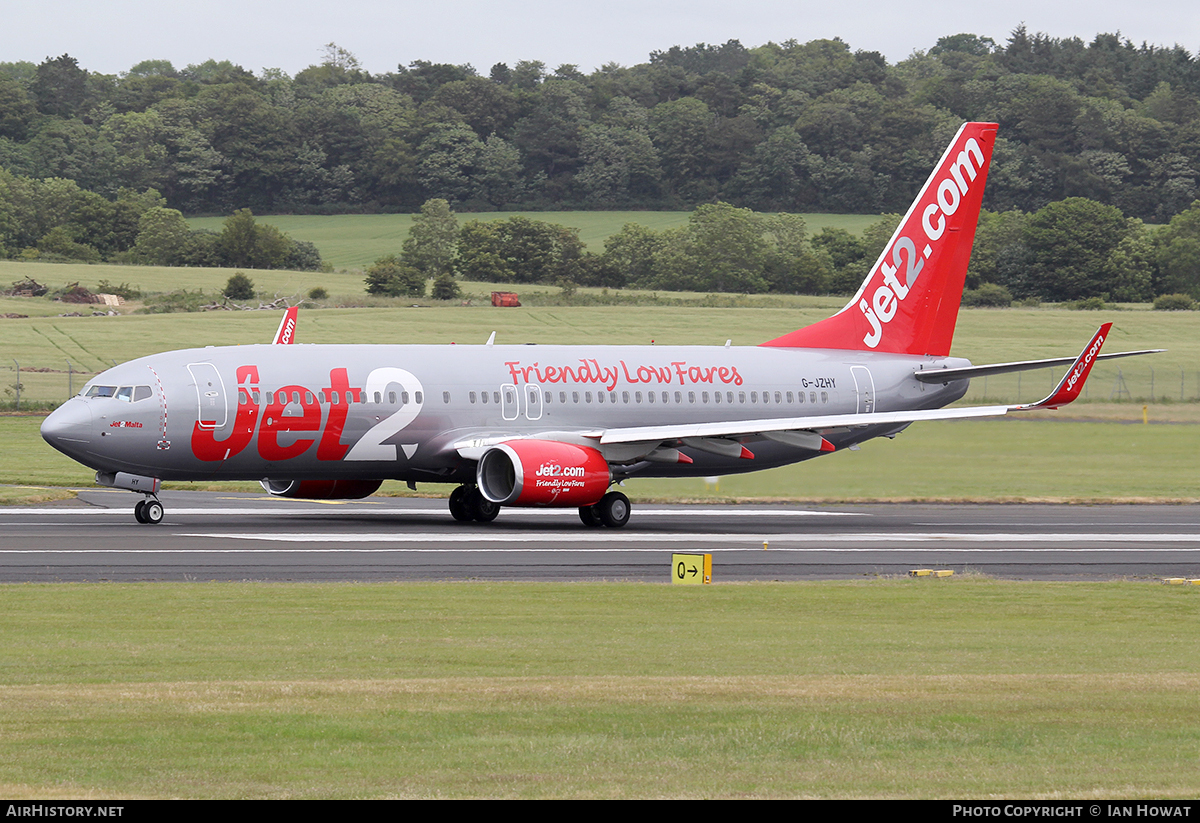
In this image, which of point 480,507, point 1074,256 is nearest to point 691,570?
point 480,507

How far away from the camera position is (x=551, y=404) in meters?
39.7

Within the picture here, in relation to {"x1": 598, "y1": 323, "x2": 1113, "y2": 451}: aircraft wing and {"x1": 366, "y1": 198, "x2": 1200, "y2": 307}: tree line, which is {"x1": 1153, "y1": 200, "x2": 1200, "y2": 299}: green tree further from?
→ {"x1": 598, "y1": 323, "x2": 1113, "y2": 451}: aircraft wing

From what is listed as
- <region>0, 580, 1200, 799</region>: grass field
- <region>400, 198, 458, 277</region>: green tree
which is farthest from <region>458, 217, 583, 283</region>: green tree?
<region>0, 580, 1200, 799</region>: grass field

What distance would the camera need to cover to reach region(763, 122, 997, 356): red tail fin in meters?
45.0

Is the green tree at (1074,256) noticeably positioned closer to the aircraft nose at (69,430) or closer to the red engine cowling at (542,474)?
the red engine cowling at (542,474)

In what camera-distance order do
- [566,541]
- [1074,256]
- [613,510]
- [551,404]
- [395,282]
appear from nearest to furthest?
[566,541]
[613,510]
[551,404]
[395,282]
[1074,256]

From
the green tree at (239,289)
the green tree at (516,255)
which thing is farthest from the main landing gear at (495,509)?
the green tree at (516,255)

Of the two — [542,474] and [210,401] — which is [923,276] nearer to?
[542,474]

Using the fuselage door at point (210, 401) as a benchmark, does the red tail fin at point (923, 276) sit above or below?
above

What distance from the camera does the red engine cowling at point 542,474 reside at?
35.9 m

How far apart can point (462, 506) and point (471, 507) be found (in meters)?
0.22

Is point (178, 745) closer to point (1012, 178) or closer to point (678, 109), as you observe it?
point (1012, 178)

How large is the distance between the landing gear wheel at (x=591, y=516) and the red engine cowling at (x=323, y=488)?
484 cm

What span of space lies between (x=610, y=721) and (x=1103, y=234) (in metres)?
139
